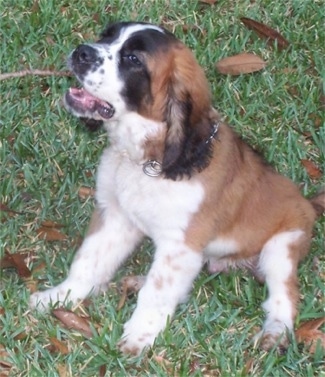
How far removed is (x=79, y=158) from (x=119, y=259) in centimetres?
108

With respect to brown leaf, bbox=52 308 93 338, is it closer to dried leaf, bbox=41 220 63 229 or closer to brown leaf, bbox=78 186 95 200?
dried leaf, bbox=41 220 63 229

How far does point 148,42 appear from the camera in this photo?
4957 millimetres

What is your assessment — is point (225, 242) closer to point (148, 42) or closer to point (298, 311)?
point (298, 311)

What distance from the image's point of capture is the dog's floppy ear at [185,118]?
16.5 feet

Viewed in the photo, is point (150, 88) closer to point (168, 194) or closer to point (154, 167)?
point (154, 167)

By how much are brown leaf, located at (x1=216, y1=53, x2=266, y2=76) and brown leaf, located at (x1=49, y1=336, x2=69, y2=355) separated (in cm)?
277

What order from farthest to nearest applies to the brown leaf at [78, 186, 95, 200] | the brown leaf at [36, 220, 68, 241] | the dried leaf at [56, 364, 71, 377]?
1. the brown leaf at [78, 186, 95, 200]
2. the brown leaf at [36, 220, 68, 241]
3. the dried leaf at [56, 364, 71, 377]

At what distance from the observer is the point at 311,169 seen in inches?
255

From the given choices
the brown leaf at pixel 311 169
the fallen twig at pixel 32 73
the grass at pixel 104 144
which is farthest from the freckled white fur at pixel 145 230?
the brown leaf at pixel 311 169

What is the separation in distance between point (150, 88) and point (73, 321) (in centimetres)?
122

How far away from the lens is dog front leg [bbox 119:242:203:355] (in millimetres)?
5078

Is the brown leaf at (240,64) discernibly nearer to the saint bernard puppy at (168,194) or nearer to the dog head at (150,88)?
the saint bernard puppy at (168,194)

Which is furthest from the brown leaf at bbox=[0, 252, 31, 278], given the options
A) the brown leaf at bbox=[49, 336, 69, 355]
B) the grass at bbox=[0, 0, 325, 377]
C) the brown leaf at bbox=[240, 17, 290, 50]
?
the brown leaf at bbox=[240, 17, 290, 50]

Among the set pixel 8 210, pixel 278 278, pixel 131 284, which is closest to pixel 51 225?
pixel 8 210
